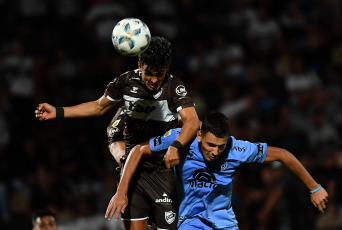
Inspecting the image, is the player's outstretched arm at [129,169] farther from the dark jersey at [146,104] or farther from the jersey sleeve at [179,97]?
the jersey sleeve at [179,97]

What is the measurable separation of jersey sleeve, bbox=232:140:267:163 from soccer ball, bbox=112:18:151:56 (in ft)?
4.15

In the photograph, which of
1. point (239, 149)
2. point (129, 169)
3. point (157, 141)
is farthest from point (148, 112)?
point (239, 149)

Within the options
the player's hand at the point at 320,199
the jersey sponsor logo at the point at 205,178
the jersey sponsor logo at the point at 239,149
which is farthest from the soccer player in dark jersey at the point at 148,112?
the player's hand at the point at 320,199

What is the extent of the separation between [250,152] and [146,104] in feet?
3.58

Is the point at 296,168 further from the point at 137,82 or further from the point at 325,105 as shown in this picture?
the point at 325,105

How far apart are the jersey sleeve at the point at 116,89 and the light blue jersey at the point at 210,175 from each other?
0.61 meters

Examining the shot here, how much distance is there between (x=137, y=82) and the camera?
634cm

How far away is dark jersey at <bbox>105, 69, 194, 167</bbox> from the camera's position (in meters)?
6.29

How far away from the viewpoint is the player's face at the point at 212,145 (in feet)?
19.2

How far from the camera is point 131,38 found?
237 inches

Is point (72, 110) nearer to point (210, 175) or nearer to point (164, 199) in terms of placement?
point (164, 199)

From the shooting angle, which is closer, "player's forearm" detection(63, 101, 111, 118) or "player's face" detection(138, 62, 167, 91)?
"player's face" detection(138, 62, 167, 91)

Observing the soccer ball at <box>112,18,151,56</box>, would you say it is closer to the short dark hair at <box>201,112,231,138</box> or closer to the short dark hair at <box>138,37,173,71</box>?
the short dark hair at <box>138,37,173,71</box>

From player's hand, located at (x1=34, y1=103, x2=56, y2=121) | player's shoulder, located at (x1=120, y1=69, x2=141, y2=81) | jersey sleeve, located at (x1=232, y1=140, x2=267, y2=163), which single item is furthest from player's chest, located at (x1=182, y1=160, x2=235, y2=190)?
player's hand, located at (x1=34, y1=103, x2=56, y2=121)
